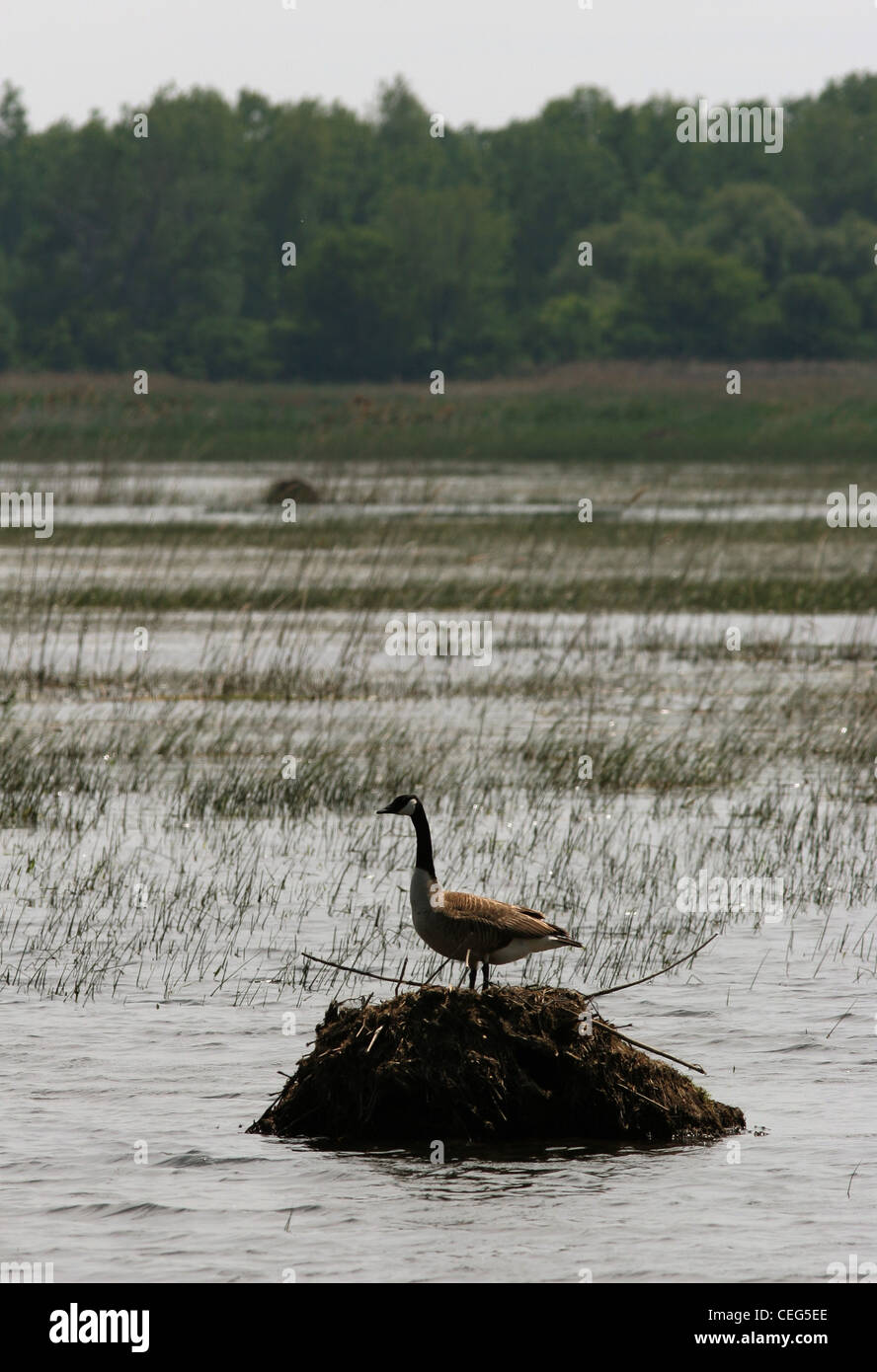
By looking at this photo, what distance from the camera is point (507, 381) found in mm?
91188

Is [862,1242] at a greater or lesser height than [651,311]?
lesser

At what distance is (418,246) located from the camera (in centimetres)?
10856

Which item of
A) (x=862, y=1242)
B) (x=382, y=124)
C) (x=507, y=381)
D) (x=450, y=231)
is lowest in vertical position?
(x=862, y=1242)

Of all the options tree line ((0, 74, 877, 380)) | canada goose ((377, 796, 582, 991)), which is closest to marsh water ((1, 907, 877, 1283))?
canada goose ((377, 796, 582, 991))

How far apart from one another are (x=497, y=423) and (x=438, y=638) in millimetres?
43711

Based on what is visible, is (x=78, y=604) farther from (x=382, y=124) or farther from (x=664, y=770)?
(x=382, y=124)

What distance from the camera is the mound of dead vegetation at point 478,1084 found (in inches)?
335

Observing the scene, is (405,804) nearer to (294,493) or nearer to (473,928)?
(473,928)

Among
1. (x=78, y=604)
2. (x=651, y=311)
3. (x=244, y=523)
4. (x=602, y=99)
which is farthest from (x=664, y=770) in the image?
(x=602, y=99)

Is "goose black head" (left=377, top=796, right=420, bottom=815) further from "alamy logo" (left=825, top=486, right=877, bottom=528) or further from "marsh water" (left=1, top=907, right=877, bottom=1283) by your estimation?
"alamy logo" (left=825, top=486, right=877, bottom=528)

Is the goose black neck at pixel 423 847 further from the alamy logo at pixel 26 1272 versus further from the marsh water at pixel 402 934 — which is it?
the alamy logo at pixel 26 1272

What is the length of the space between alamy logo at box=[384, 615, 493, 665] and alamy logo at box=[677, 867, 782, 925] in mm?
10383

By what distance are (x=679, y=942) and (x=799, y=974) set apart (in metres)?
0.84
